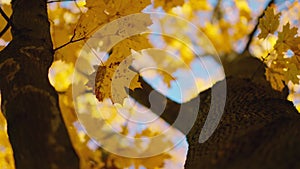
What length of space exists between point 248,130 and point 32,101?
55 cm

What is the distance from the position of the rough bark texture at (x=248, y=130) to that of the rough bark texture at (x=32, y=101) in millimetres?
392

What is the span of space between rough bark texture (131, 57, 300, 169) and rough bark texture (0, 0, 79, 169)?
0.39 metres

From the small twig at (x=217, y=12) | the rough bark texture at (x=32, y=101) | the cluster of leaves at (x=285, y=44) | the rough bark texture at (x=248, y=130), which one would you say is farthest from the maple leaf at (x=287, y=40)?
the small twig at (x=217, y=12)

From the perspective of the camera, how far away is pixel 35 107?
0.90 meters

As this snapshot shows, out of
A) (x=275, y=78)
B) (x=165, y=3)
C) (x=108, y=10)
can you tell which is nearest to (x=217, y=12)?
(x=165, y=3)

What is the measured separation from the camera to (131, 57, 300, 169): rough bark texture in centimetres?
92

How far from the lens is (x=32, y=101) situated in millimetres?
906

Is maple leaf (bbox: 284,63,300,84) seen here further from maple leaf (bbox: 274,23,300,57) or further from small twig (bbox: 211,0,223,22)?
small twig (bbox: 211,0,223,22)

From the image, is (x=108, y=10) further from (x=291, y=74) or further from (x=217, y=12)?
(x=217, y=12)

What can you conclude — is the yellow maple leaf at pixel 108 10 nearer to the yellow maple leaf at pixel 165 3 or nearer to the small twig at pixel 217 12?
the yellow maple leaf at pixel 165 3

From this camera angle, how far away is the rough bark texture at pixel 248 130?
3.00ft

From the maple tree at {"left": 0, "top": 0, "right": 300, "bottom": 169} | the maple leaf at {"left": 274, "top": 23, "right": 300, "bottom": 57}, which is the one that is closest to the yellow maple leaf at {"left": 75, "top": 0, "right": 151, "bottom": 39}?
the maple tree at {"left": 0, "top": 0, "right": 300, "bottom": 169}

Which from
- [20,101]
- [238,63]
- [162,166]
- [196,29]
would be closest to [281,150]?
[20,101]

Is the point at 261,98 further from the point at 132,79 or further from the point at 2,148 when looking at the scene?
the point at 2,148
